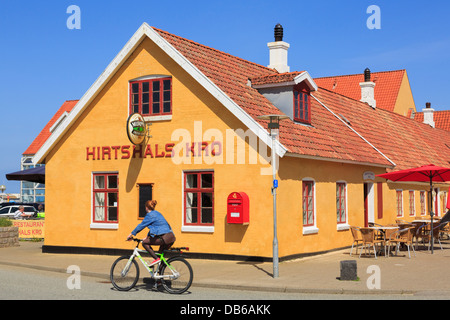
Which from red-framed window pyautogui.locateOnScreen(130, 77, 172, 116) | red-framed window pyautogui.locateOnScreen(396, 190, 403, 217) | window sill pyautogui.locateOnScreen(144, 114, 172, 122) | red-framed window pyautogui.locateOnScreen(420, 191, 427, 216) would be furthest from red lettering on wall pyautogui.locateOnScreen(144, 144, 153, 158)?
red-framed window pyautogui.locateOnScreen(420, 191, 427, 216)

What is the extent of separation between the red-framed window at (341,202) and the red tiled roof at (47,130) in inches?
1041

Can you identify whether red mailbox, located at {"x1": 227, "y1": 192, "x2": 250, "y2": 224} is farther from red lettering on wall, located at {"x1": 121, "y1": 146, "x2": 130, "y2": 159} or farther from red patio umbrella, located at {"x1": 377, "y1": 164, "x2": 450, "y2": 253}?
red patio umbrella, located at {"x1": 377, "y1": 164, "x2": 450, "y2": 253}

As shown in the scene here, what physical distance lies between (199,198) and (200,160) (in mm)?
1110

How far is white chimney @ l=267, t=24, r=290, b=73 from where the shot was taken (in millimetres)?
23516

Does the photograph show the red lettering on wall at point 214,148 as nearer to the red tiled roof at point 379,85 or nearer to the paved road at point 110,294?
the paved road at point 110,294

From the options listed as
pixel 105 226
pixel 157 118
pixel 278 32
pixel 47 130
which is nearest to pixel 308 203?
pixel 157 118

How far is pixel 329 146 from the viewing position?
19344mm

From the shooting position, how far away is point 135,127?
721 inches

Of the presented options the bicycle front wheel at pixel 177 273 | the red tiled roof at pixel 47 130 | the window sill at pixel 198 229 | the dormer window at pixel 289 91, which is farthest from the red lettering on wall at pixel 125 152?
the red tiled roof at pixel 47 130

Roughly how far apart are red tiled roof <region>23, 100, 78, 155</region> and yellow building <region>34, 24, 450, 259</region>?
23.4 meters

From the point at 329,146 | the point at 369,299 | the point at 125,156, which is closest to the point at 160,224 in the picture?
the point at 369,299

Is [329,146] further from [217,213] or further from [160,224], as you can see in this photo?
[160,224]

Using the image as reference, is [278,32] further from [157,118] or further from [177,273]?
[177,273]

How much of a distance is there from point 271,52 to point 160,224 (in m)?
13.4
